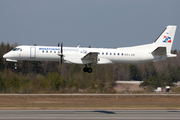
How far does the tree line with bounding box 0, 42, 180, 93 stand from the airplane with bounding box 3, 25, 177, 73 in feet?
66.6

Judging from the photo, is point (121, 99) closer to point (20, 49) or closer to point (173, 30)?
point (173, 30)

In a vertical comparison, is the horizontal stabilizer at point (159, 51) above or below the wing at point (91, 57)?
above

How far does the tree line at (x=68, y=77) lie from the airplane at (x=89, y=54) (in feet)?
66.6

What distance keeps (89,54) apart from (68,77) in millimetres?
34171

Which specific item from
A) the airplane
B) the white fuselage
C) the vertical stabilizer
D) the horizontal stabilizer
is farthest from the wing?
the vertical stabilizer

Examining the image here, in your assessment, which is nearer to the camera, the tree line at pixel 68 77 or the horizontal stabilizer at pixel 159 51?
the horizontal stabilizer at pixel 159 51

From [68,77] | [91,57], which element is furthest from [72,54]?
[68,77]

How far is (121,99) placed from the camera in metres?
48.9

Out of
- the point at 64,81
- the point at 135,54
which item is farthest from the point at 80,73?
the point at 135,54

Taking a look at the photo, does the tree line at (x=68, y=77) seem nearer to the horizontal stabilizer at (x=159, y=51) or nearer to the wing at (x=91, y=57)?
the horizontal stabilizer at (x=159, y=51)

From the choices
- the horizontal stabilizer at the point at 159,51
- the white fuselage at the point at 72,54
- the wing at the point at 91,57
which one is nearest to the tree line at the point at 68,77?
the white fuselage at the point at 72,54

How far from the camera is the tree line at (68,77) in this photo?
2201 inches

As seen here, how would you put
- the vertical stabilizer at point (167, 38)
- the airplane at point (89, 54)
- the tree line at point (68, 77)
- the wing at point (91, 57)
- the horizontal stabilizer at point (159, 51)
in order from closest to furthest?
the wing at point (91, 57), the airplane at point (89, 54), the horizontal stabilizer at point (159, 51), the vertical stabilizer at point (167, 38), the tree line at point (68, 77)

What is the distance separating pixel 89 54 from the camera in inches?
1324
